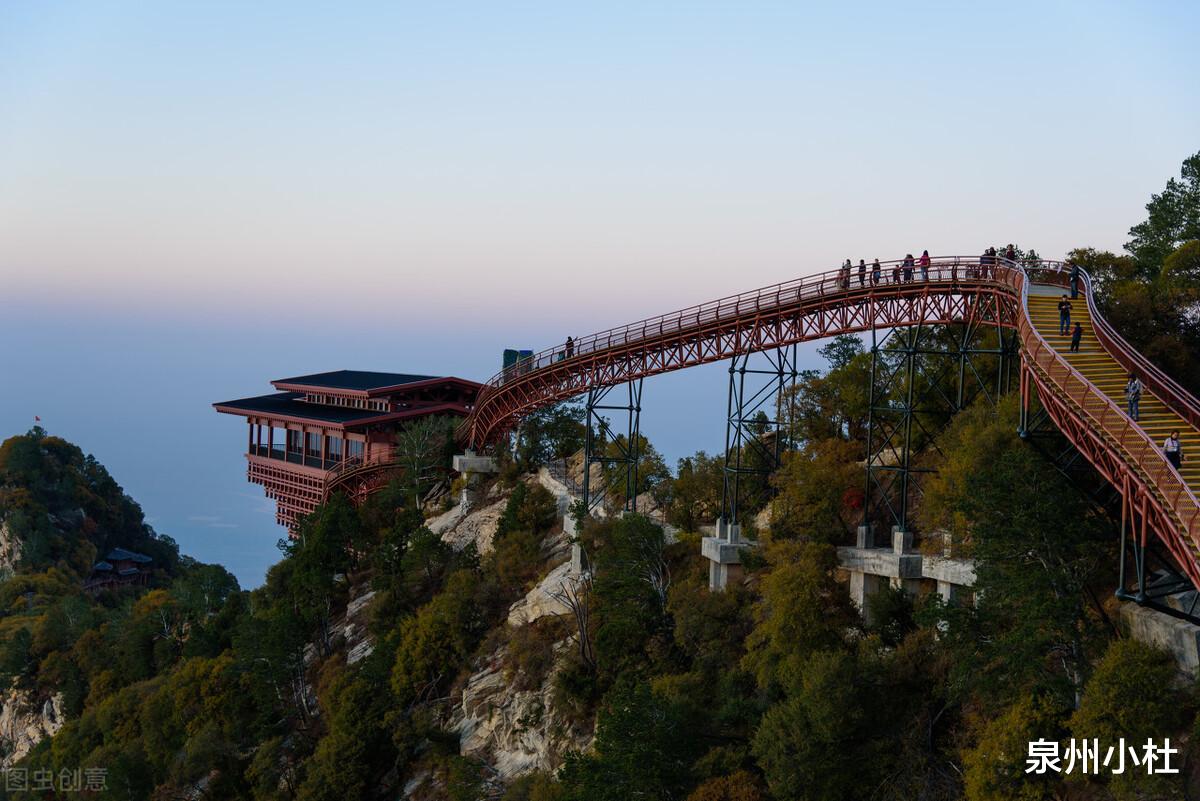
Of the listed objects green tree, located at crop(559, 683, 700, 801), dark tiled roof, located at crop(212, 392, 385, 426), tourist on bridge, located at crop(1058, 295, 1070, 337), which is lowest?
green tree, located at crop(559, 683, 700, 801)

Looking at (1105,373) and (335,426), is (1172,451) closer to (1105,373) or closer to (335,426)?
(1105,373)

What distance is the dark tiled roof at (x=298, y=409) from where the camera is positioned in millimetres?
64562

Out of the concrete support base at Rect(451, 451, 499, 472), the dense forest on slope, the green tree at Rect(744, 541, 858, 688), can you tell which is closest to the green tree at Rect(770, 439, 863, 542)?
the dense forest on slope

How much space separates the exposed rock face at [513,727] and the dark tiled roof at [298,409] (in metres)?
26.0

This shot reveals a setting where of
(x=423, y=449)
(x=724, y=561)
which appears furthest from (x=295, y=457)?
(x=724, y=561)

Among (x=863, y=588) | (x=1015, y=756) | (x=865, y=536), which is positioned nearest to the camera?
(x=1015, y=756)

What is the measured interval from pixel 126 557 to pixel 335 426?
136ft

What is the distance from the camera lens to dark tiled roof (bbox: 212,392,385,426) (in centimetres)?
6456

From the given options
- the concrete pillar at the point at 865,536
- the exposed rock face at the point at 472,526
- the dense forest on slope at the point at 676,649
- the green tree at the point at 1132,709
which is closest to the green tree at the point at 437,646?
the dense forest on slope at the point at 676,649

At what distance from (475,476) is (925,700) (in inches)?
1222

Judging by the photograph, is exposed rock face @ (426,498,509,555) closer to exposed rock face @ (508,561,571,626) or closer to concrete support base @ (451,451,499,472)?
concrete support base @ (451,451,499,472)

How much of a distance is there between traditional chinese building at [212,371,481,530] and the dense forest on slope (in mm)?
5725

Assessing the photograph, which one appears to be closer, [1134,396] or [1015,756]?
[1015,756]

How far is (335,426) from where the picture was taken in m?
64.3
